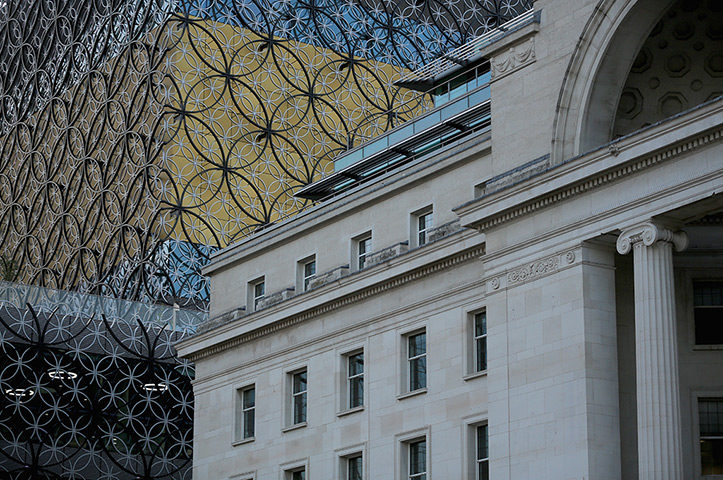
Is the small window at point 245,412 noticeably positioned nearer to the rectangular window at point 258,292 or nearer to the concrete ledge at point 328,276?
the rectangular window at point 258,292

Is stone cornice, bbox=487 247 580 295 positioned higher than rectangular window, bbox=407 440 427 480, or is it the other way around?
stone cornice, bbox=487 247 580 295

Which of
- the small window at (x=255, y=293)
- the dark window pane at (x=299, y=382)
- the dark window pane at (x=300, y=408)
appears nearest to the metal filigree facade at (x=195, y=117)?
the small window at (x=255, y=293)

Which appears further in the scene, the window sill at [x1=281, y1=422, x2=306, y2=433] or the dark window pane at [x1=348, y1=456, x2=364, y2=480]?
the window sill at [x1=281, y1=422, x2=306, y2=433]

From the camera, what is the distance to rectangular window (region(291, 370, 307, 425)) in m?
46.4

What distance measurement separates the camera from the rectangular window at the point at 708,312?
36750 mm

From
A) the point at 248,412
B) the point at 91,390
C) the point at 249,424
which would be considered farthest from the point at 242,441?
the point at 91,390

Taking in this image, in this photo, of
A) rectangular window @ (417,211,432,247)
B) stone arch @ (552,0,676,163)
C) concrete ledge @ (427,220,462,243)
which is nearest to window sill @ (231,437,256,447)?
rectangular window @ (417,211,432,247)

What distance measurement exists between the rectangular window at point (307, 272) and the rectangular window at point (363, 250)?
248 centimetres

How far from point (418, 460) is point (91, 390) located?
2807 cm

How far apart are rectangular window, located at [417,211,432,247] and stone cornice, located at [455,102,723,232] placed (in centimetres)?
459

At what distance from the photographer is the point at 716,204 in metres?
31.9

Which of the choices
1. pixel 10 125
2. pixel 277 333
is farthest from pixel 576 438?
pixel 10 125

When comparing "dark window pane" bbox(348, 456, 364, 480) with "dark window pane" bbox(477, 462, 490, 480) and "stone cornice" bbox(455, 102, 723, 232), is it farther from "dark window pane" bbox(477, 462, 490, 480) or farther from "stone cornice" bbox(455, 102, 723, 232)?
"stone cornice" bbox(455, 102, 723, 232)

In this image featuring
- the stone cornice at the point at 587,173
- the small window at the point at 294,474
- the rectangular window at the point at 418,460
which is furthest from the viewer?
the small window at the point at 294,474
